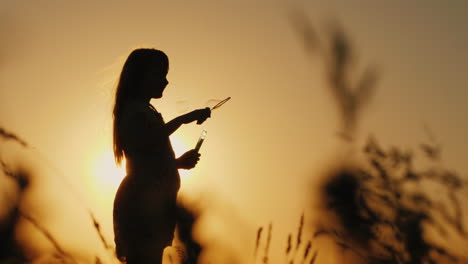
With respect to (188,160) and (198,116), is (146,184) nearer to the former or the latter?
(188,160)

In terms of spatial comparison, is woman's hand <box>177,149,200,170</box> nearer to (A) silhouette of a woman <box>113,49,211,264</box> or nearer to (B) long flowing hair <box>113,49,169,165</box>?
(A) silhouette of a woman <box>113,49,211,264</box>

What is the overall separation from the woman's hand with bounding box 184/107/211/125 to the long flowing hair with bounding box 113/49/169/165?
282 mm

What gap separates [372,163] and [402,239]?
57cm

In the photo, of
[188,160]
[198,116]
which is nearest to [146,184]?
[188,160]

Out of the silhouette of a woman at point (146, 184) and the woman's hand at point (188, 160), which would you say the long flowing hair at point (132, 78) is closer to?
the silhouette of a woman at point (146, 184)

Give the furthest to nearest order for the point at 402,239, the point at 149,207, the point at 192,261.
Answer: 1. the point at 402,239
2. the point at 192,261
3. the point at 149,207

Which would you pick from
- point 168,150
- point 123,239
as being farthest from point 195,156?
point 123,239

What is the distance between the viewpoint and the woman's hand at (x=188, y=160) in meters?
4.38

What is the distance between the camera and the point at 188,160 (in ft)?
14.4

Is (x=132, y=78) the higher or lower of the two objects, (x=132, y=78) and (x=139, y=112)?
the higher

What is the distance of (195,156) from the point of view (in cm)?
441

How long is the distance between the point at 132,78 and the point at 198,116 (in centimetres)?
40

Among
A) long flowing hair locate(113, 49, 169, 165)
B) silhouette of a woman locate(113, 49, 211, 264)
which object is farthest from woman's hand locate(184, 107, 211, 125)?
long flowing hair locate(113, 49, 169, 165)

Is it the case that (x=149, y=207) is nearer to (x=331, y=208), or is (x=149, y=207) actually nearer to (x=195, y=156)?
(x=195, y=156)
